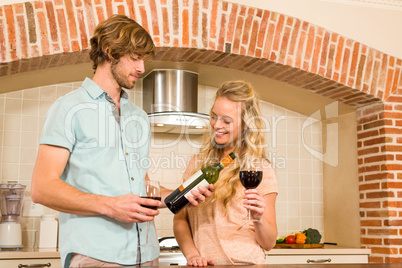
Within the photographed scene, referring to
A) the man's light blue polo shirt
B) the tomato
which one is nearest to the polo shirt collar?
the man's light blue polo shirt

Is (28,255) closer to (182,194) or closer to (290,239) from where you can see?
(182,194)

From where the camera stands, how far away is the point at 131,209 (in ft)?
5.59

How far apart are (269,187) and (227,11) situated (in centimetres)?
190

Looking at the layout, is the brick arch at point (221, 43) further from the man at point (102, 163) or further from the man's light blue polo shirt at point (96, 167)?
the man's light blue polo shirt at point (96, 167)

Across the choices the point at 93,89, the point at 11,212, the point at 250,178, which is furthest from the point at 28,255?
the point at 250,178

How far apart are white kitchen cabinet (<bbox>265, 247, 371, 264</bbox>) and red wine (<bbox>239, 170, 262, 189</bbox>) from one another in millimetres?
2068

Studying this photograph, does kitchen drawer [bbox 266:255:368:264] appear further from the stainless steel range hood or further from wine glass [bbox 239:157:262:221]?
wine glass [bbox 239:157:262:221]

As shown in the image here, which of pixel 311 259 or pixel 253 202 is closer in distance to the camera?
pixel 253 202

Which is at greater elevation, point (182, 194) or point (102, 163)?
point (102, 163)

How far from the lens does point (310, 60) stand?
383 centimetres

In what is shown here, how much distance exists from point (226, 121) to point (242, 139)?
0.11 metres

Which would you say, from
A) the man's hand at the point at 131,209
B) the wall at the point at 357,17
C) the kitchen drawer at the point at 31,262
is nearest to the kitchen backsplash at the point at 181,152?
the kitchen drawer at the point at 31,262

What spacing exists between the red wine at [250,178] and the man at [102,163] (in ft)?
0.48

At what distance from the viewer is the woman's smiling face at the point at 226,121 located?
2111mm
